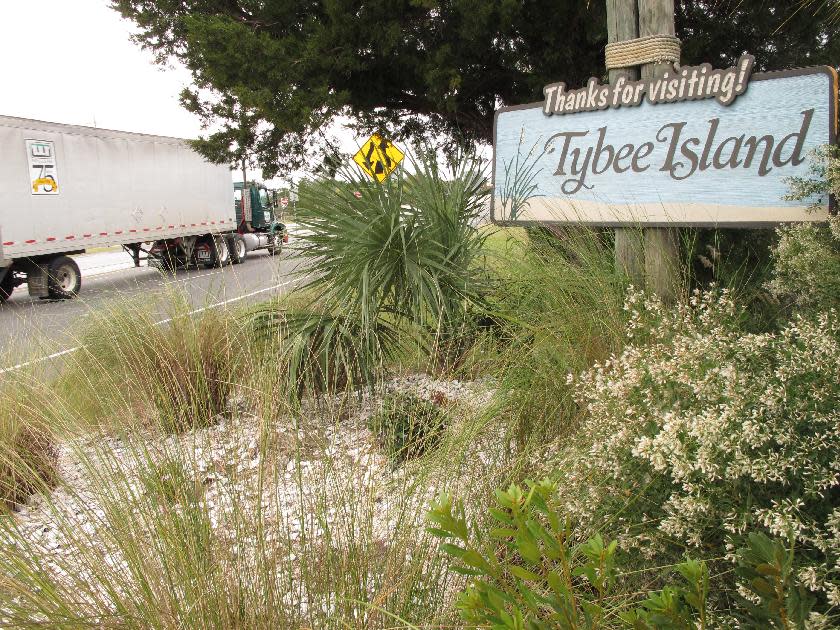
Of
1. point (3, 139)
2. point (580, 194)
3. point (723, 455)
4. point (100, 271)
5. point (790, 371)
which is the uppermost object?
point (3, 139)

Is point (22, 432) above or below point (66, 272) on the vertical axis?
above

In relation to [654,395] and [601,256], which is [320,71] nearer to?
[601,256]

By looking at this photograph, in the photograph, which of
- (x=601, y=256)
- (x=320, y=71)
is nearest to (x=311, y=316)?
(x=601, y=256)

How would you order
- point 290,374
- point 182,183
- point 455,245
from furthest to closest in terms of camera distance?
point 182,183, point 455,245, point 290,374

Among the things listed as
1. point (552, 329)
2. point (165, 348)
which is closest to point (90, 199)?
point (165, 348)

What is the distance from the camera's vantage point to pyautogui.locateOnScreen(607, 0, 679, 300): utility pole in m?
3.79

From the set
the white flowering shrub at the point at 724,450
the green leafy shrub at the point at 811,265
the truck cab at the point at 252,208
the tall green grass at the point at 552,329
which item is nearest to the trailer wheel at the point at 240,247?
the truck cab at the point at 252,208

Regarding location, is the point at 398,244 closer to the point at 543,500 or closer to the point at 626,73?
the point at 626,73

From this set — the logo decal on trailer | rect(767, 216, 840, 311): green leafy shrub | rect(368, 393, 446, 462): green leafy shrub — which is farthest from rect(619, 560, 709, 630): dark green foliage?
the logo decal on trailer

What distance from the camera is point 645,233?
399 centimetres

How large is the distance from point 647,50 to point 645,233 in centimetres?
97

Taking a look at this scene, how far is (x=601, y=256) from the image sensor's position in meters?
4.02

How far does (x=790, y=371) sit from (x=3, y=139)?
1553cm

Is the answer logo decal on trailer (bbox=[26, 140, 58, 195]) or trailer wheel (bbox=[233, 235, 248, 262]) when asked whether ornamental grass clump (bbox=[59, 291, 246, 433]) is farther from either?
trailer wheel (bbox=[233, 235, 248, 262])
